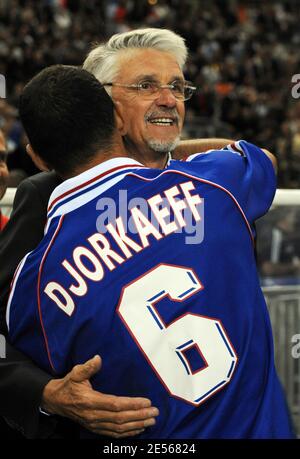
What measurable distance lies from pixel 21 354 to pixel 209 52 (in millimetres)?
15798

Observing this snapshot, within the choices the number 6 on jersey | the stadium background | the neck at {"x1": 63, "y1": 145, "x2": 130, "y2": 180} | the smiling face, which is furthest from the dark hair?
the stadium background

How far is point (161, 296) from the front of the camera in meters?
1.81

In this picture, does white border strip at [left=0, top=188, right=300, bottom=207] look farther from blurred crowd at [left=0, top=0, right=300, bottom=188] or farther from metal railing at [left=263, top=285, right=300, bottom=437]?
blurred crowd at [left=0, top=0, right=300, bottom=188]

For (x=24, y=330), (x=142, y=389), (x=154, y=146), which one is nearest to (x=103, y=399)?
(x=142, y=389)

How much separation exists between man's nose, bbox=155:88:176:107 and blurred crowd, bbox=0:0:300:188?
6697 mm

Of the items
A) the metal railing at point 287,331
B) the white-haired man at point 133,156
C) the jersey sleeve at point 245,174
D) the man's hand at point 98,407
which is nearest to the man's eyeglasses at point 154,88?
the white-haired man at point 133,156

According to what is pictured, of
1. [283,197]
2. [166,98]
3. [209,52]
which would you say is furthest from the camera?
[209,52]

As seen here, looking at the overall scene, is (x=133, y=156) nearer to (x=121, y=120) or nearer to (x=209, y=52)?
(x=121, y=120)

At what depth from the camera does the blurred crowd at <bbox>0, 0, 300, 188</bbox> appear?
41.8ft

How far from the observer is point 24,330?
193 centimetres

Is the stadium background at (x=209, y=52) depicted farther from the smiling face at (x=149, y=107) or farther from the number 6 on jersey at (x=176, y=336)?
the number 6 on jersey at (x=176, y=336)

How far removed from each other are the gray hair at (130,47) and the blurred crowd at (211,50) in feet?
21.4

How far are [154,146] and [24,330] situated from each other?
754 mm

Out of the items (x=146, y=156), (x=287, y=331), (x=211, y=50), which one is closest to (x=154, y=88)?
(x=146, y=156)
